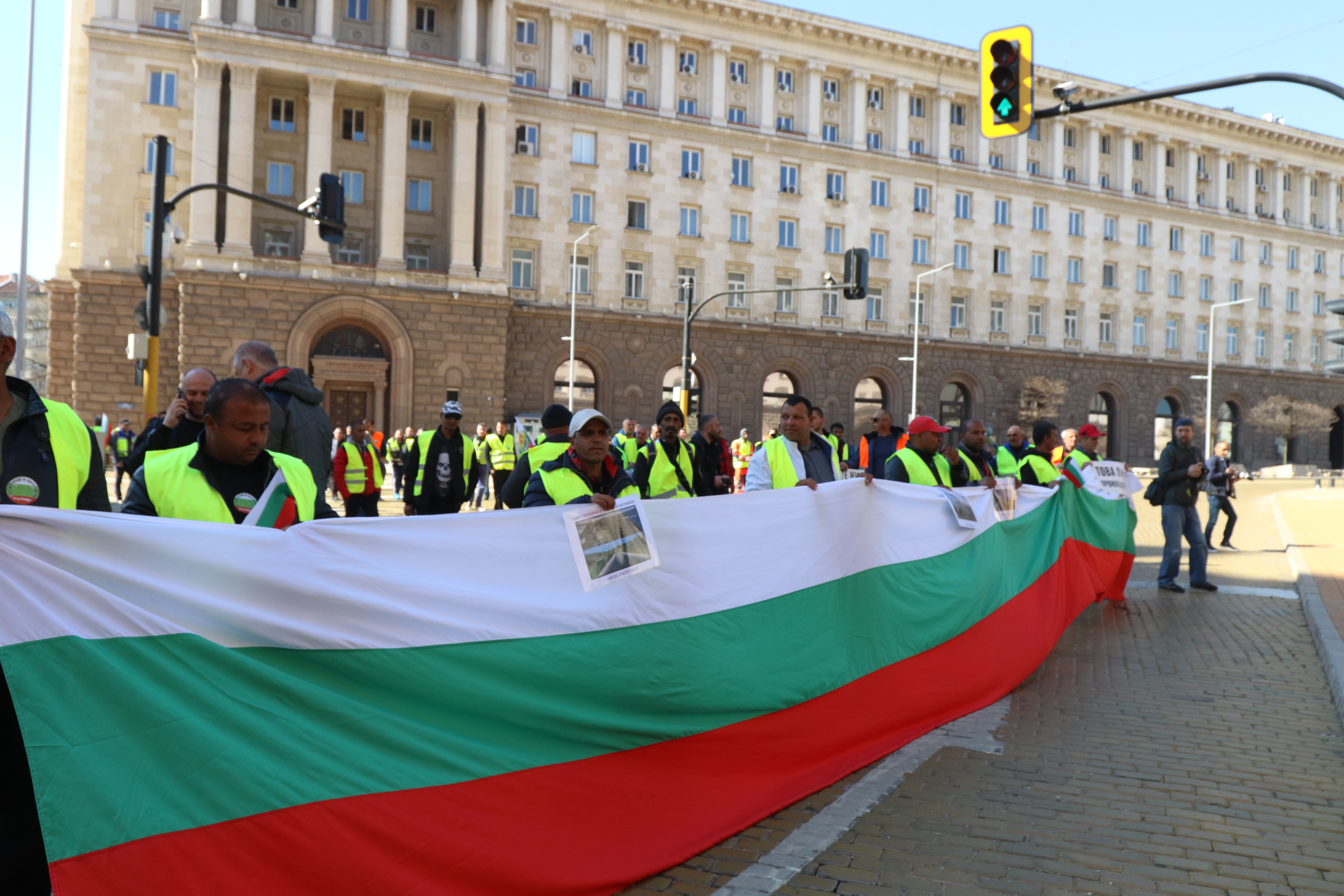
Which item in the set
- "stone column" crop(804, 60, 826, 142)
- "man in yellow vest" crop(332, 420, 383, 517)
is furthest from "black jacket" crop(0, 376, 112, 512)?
"stone column" crop(804, 60, 826, 142)

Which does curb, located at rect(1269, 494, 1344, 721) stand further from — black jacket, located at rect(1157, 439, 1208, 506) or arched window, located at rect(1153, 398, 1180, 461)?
arched window, located at rect(1153, 398, 1180, 461)

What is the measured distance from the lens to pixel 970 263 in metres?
55.7

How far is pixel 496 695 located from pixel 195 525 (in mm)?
1158

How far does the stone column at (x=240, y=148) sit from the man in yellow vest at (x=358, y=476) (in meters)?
29.2

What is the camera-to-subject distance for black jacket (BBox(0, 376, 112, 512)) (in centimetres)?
330

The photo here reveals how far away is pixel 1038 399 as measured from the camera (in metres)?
55.4

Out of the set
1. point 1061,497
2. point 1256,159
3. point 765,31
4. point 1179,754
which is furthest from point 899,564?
point 1256,159

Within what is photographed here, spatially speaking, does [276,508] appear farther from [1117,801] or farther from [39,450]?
[1117,801]

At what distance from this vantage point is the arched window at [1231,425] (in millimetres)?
64375

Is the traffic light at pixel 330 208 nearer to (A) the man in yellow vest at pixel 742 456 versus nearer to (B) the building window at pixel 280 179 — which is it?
(A) the man in yellow vest at pixel 742 456

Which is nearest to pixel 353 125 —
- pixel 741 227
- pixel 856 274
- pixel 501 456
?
pixel 741 227

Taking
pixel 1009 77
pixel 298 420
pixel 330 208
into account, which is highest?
pixel 1009 77

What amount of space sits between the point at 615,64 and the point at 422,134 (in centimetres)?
933

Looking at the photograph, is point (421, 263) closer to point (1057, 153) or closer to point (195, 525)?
point (1057, 153)
